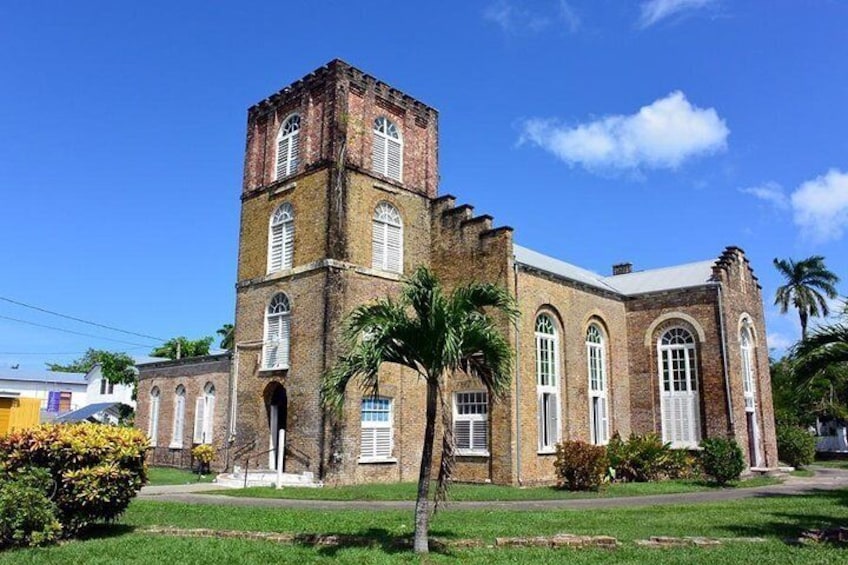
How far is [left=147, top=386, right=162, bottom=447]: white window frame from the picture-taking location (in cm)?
3319

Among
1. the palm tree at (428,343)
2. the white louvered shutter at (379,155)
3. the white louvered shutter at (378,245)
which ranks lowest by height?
the palm tree at (428,343)

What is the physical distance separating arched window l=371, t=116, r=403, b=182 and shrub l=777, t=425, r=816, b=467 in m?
21.6

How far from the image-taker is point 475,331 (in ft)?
34.8

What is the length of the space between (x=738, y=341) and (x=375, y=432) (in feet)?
50.1

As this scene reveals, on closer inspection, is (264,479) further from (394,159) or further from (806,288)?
(806,288)

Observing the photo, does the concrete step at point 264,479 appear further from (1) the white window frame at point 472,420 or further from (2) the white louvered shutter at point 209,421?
(2) the white louvered shutter at point 209,421

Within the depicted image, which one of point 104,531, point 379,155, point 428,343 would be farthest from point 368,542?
point 379,155

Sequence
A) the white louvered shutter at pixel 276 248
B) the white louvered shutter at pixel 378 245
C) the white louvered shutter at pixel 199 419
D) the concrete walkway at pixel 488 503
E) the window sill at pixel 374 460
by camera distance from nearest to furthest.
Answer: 1. the concrete walkway at pixel 488 503
2. the window sill at pixel 374 460
3. the white louvered shutter at pixel 378 245
4. the white louvered shutter at pixel 276 248
5. the white louvered shutter at pixel 199 419

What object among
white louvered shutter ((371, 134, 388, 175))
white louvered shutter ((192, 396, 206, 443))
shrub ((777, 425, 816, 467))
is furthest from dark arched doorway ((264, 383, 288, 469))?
shrub ((777, 425, 816, 467))

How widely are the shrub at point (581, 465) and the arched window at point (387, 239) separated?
880 centimetres

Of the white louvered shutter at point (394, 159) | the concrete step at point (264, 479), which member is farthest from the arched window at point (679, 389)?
the concrete step at point (264, 479)

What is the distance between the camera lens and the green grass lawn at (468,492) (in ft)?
60.7

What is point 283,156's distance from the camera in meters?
25.9

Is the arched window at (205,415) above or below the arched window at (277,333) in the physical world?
below
